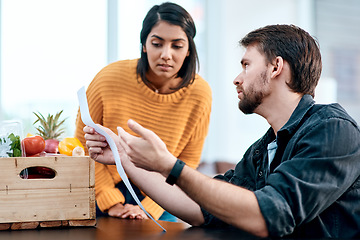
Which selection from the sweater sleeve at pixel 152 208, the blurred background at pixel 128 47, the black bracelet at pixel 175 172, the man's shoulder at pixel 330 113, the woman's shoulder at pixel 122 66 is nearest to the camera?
the black bracelet at pixel 175 172

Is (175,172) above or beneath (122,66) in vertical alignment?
beneath

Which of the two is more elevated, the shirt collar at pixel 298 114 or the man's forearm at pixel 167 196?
the shirt collar at pixel 298 114

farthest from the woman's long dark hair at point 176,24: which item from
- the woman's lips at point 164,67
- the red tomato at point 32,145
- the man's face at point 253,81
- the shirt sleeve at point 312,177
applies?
the shirt sleeve at point 312,177

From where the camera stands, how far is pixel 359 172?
1.19m

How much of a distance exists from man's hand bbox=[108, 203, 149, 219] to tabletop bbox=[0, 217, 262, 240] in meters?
0.27

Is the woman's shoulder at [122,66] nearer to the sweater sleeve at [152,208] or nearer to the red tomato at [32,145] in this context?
the sweater sleeve at [152,208]

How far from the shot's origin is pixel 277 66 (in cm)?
149

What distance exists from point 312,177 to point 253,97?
47 centimetres

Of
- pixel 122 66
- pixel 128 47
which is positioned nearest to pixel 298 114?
pixel 122 66

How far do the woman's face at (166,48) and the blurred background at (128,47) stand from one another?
1.13m

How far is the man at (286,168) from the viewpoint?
1.09 metres

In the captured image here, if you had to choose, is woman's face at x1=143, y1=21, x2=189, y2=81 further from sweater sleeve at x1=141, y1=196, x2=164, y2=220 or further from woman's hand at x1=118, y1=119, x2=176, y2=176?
woman's hand at x1=118, y1=119, x2=176, y2=176

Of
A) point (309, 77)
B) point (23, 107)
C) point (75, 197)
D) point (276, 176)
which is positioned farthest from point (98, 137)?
point (23, 107)

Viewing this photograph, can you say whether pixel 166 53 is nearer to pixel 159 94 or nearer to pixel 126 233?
pixel 159 94
